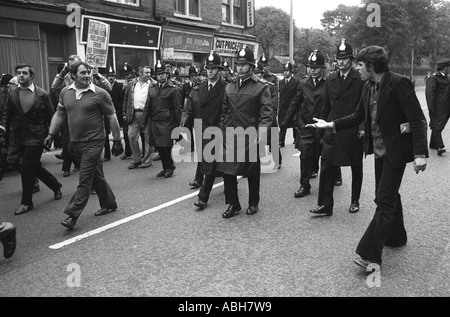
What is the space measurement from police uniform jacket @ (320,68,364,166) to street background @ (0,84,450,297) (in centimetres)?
71

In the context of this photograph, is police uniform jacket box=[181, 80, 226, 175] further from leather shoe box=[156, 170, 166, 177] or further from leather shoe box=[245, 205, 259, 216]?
leather shoe box=[156, 170, 166, 177]

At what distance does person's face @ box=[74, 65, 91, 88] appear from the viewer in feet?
17.7

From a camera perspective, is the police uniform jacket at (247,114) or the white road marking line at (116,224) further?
the police uniform jacket at (247,114)

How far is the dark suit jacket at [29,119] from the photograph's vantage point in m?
6.19

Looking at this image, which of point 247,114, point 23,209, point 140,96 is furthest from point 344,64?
point 140,96

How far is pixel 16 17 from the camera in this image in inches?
535

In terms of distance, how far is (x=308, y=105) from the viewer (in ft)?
22.2

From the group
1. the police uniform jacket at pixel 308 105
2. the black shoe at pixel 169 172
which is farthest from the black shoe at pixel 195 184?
the police uniform jacket at pixel 308 105

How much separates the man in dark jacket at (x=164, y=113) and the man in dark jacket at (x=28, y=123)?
A: 2200 mm

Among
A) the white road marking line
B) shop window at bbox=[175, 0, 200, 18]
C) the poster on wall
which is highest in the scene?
shop window at bbox=[175, 0, 200, 18]

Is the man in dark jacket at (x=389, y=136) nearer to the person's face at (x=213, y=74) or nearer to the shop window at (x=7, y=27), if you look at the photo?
the person's face at (x=213, y=74)

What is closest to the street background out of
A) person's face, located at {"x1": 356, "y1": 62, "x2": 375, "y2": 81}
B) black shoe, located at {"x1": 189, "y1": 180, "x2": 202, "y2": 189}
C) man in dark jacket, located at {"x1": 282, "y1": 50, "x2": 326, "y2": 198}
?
black shoe, located at {"x1": 189, "y1": 180, "x2": 202, "y2": 189}

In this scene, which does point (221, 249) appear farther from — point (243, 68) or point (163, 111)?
point (163, 111)

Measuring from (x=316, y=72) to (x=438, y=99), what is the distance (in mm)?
4710
